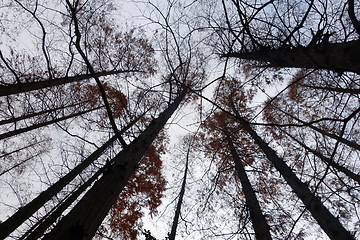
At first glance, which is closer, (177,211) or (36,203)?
(36,203)

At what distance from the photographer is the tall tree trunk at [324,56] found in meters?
1.78

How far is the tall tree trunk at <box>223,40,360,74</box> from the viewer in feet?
5.85

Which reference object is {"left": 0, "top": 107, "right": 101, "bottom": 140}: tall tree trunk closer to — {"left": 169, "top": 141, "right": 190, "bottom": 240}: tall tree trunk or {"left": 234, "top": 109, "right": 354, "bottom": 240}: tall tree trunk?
{"left": 169, "top": 141, "right": 190, "bottom": 240}: tall tree trunk

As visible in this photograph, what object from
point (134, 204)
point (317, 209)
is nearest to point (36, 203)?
point (134, 204)

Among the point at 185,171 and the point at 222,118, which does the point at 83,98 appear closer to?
the point at 185,171

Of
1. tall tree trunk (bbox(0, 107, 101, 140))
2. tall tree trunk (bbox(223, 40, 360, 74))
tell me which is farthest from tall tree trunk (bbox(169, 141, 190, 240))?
tall tree trunk (bbox(223, 40, 360, 74))

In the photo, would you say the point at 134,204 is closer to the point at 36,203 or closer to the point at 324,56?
the point at 36,203

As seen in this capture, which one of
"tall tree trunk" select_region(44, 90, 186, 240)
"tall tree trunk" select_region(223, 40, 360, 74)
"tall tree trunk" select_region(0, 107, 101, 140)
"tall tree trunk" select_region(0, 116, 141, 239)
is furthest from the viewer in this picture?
"tall tree trunk" select_region(0, 107, 101, 140)

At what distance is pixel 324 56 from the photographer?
2.07 m

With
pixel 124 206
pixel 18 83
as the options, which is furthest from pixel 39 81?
pixel 124 206

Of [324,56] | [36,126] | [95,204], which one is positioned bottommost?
[95,204]

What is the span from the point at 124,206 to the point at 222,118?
538 cm

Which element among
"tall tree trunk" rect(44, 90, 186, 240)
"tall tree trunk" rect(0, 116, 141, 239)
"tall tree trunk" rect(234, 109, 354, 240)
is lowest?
"tall tree trunk" rect(44, 90, 186, 240)

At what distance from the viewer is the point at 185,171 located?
289 inches
